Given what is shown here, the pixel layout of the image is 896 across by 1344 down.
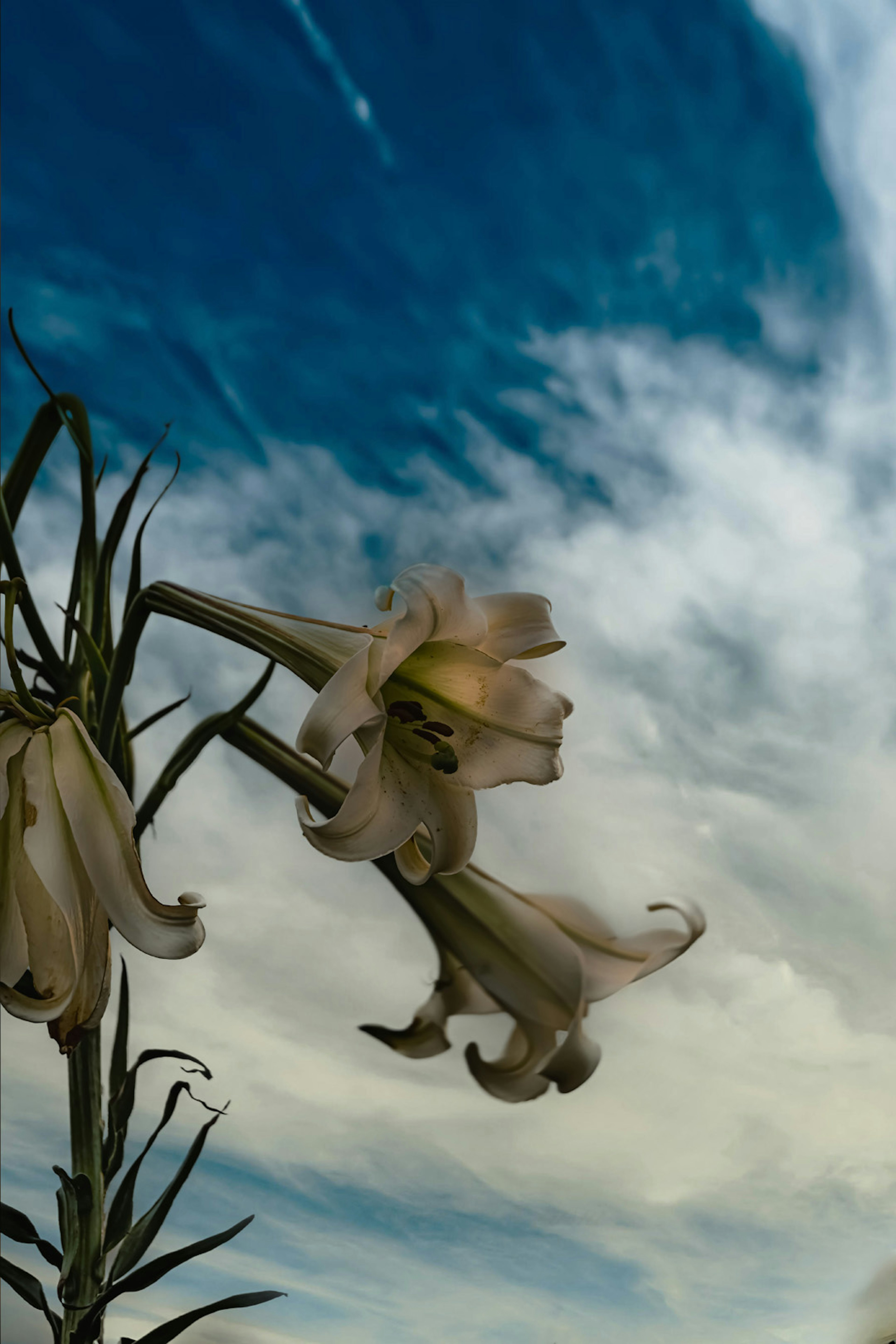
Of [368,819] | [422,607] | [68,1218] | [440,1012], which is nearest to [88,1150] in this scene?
[68,1218]

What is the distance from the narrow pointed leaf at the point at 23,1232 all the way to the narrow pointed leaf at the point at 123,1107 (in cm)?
6

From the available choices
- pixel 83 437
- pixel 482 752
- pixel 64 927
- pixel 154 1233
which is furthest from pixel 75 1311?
pixel 83 437

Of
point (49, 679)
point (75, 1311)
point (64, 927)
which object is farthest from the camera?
point (49, 679)

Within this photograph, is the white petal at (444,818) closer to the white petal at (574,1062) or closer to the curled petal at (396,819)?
the curled petal at (396,819)

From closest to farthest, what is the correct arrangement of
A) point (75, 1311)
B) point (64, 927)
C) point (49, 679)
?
1. point (64, 927)
2. point (75, 1311)
3. point (49, 679)

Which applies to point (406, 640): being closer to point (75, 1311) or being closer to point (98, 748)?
point (98, 748)

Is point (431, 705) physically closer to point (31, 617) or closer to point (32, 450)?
point (31, 617)

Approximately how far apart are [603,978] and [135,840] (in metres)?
0.34

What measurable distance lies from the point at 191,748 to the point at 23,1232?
1.08ft

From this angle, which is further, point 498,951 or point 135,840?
point 498,951

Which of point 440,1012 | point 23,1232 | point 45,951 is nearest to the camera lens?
point 45,951

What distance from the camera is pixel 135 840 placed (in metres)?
0.55

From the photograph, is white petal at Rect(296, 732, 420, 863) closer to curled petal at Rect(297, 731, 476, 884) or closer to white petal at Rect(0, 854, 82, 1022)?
curled petal at Rect(297, 731, 476, 884)

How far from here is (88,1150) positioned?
0.71 m
